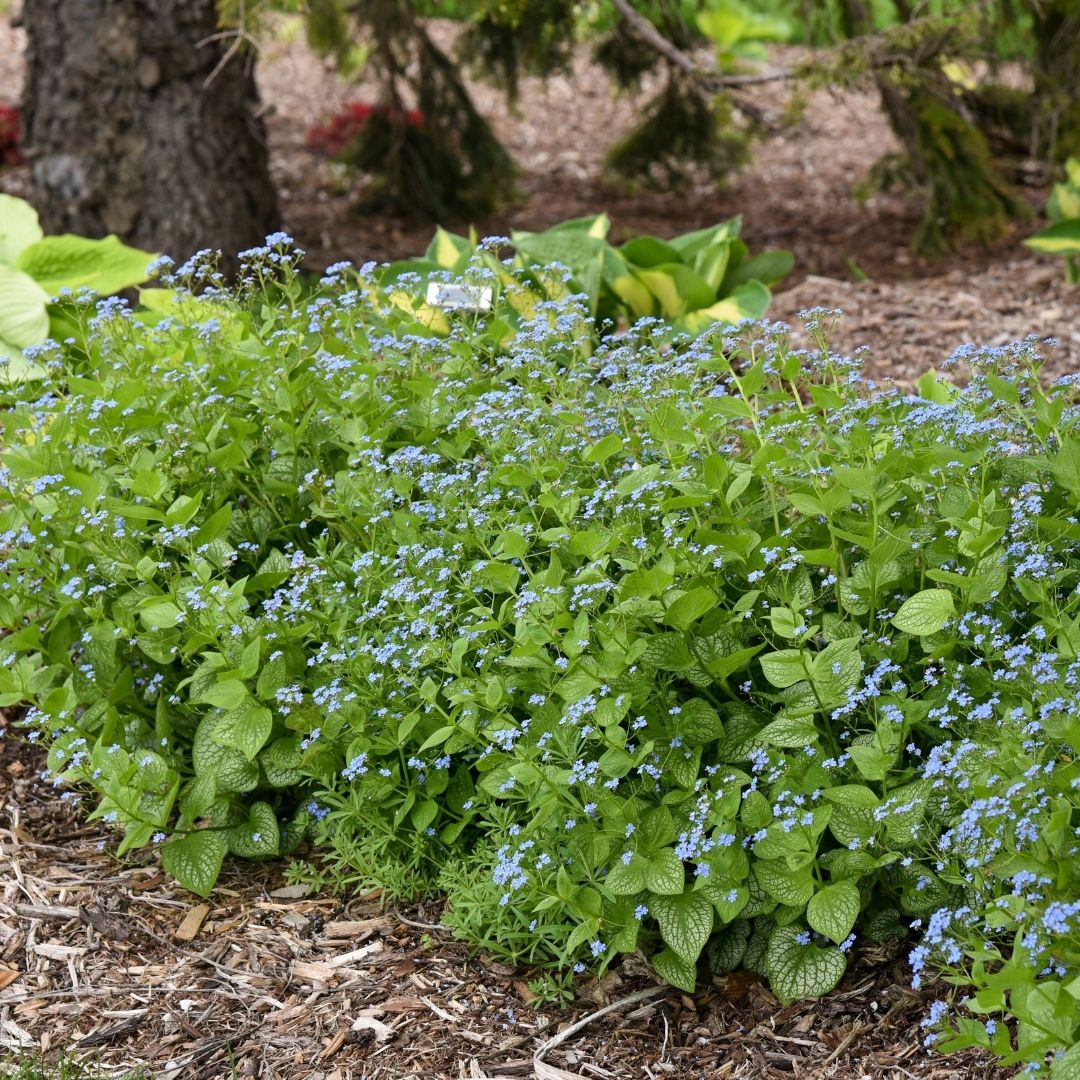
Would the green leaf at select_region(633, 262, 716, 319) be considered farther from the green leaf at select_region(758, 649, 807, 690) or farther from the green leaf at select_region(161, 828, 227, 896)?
the green leaf at select_region(161, 828, 227, 896)

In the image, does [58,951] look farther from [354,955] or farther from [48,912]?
[354,955]

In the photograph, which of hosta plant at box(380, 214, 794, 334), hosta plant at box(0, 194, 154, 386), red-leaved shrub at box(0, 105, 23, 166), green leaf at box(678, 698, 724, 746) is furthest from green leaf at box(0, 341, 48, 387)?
red-leaved shrub at box(0, 105, 23, 166)

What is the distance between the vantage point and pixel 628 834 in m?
2.16

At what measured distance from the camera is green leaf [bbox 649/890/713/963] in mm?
2158

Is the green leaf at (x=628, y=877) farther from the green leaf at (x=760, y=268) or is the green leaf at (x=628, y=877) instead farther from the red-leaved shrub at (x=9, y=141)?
the red-leaved shrub at (x=9, y=141)

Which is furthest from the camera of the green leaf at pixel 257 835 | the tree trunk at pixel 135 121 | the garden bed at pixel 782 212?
the tree trunk at pixel 135 121

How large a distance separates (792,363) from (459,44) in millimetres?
4184

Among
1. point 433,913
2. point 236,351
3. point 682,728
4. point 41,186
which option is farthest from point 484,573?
point 41,186

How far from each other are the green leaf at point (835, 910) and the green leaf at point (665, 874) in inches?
8.4

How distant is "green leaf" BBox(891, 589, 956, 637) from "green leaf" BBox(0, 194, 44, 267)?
10.5ft

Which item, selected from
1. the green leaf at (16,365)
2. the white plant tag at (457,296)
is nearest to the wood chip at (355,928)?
the white plant tag at (457,296)

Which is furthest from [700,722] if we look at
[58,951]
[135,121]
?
[135,121]

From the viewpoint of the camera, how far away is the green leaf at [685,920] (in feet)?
7.08

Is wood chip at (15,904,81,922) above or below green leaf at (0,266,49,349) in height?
below
